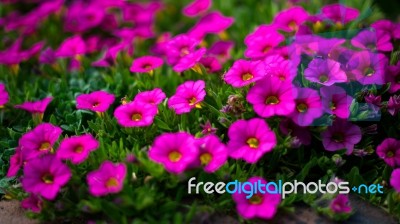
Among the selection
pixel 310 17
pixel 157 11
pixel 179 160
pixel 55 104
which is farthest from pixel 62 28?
pixel 179 160

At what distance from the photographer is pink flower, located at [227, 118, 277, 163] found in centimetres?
209

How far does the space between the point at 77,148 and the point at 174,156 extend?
0.47m

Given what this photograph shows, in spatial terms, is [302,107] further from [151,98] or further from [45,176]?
[45,176]

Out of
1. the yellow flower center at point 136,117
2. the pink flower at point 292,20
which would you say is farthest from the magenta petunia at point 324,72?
the yellow flower center at point 136,117

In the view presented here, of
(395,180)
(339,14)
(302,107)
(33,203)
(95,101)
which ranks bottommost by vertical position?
(33,203)

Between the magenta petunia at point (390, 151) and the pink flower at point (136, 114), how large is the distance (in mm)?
1099

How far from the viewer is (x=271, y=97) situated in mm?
2266

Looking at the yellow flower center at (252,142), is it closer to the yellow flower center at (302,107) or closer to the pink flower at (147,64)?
the yellow flower center at (302,107)

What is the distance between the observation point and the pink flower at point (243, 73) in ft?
7.55

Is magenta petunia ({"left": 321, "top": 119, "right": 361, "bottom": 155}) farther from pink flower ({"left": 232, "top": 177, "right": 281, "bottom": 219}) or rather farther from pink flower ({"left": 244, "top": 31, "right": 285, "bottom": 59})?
pink flower ({"left": 244, "top": 31, "right": 285, "bottom": 59})

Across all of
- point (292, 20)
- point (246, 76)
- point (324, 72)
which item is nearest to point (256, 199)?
point (246, 76)

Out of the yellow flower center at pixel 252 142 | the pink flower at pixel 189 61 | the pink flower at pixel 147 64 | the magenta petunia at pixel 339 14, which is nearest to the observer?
the yellow flower center at pixel 252 142

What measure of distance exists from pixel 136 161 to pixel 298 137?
30.7 inches

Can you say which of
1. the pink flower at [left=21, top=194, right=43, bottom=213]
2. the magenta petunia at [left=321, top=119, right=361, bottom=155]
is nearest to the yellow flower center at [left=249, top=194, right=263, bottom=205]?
the magenta petunia at [left=321, top=119, right=361, bottom=155]
